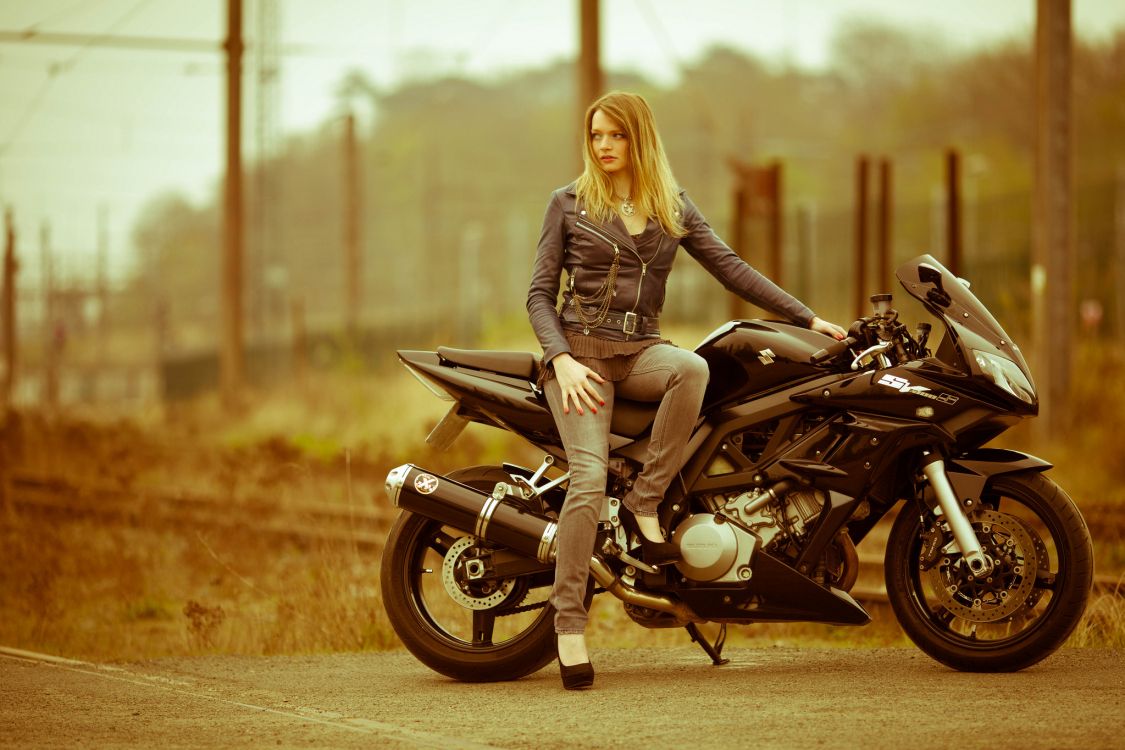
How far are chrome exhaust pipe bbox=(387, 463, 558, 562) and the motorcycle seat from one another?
454 mm

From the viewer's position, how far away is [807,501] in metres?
5.77

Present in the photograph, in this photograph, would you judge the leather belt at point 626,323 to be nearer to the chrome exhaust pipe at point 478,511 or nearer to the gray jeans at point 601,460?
the gray jeans at point 601,460

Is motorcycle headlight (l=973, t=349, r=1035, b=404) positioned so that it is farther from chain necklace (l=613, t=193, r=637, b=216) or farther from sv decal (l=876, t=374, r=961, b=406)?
chain necklace (l=613, t=193, r=637, b=216)

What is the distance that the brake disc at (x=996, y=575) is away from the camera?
18.1 feet

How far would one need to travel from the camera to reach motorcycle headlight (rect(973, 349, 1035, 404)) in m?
5.51

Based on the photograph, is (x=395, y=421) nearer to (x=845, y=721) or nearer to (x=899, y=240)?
(x=845, y=721)

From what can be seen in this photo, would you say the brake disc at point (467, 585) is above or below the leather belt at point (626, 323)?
below

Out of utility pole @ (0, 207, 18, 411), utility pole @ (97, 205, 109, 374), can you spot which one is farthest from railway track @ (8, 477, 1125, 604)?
utility pole @ (97, 205, 109, 374)

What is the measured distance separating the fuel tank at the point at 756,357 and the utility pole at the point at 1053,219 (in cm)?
807

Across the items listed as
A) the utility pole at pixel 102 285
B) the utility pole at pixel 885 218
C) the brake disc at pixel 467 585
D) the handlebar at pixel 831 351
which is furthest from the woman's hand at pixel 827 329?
the utility pole at pixel 102 285

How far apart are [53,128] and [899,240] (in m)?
26.7

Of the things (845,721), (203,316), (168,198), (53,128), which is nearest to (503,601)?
(845,721)

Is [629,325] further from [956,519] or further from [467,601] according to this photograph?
[956,519]

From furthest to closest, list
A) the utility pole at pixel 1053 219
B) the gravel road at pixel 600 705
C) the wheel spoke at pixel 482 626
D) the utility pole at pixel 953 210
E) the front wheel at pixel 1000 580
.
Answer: the utility pole at pixel 953 210 → the utility pole at pixel 1053 219 → the wheel spoke at pixel 482 626 → the front wheel at pixel 1000 580 → the gravel road at pixel 600 705
